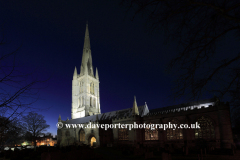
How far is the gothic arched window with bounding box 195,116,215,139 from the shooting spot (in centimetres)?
2314

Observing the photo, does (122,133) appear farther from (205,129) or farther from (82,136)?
(205,129)

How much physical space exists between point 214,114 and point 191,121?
3.47 metres

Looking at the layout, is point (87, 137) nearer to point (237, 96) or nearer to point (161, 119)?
point (161, 119)

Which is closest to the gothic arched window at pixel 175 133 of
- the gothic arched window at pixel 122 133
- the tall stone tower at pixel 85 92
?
the gothic arched window at pixel 122 133

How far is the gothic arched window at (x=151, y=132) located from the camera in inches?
1167

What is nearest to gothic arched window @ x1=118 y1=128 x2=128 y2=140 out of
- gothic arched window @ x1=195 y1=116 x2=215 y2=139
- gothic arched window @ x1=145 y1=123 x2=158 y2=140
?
gothic arched window @ x1=145 y1=123 x2=158 y2=140

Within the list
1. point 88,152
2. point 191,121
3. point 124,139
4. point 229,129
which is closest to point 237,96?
point 88,152

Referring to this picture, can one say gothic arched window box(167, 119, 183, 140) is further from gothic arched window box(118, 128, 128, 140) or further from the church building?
gothic arched window box(118, 128, 128, 140)

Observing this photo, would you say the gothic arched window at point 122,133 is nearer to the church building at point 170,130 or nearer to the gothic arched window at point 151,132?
the church building at point 170,130

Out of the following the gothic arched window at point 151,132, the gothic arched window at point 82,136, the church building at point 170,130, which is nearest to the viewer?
the church building at point 170,130

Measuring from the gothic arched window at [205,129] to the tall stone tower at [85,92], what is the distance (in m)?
40.3

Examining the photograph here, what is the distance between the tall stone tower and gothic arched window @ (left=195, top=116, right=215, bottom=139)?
1586 inches

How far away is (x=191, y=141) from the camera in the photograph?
23859 mm

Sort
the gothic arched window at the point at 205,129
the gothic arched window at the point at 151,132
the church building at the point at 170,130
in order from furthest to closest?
the gothic arched window at the point at 151,132 < the gothic arched window at the point at 205,129 < the church building at the point at 170,130
